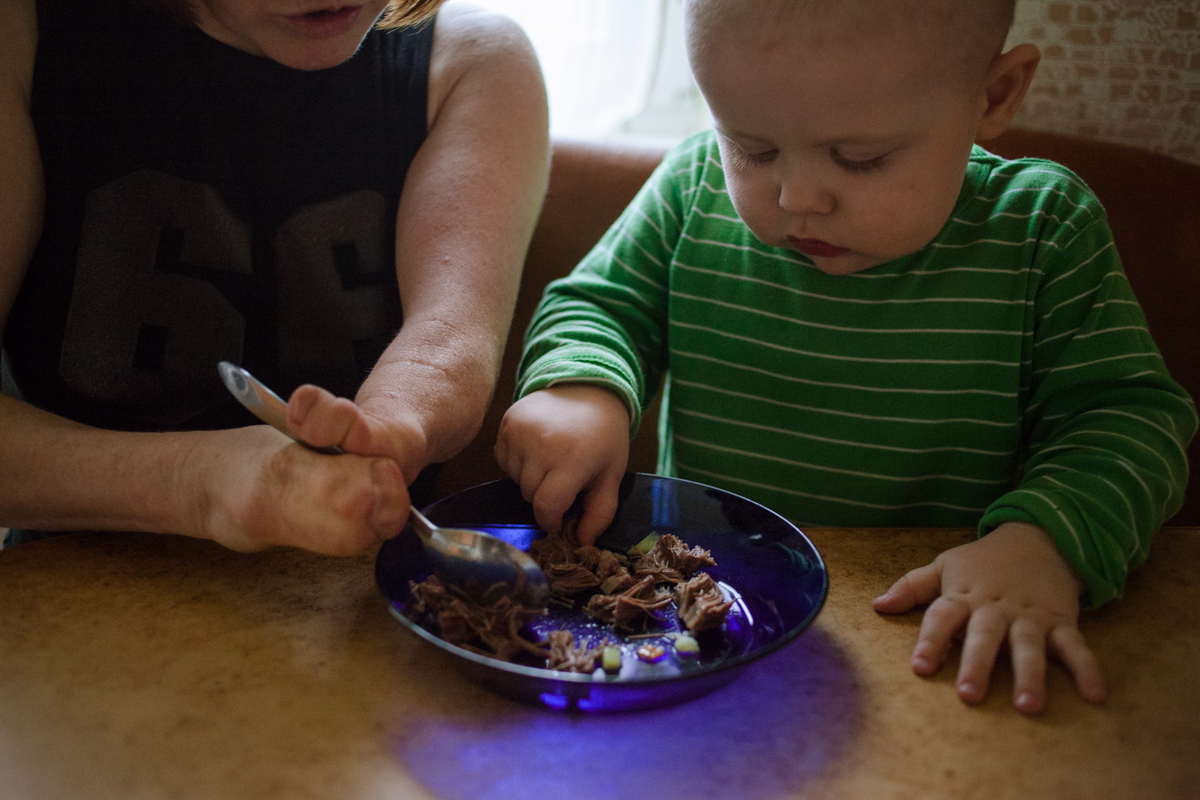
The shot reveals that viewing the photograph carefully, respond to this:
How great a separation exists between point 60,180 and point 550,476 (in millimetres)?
581

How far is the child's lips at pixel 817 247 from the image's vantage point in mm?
937

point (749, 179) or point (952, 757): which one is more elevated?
point (749, 179)

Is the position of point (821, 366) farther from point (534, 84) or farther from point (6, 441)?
point (6, 441)

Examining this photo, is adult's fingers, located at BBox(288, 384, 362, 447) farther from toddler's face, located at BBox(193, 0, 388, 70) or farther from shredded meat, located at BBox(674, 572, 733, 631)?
toddler's face, located at BBox(193, 0, 388, 70)

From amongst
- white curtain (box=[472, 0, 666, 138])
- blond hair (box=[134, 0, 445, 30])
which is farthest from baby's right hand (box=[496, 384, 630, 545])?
white curtain (box=[472, 0, 666, 138])

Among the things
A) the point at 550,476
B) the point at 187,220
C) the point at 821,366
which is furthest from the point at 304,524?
the point at 821,366

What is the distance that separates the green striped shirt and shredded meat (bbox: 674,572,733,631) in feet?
0.94

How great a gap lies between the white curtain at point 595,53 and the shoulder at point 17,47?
4.44 feet

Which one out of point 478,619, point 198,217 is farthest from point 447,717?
point 198,217

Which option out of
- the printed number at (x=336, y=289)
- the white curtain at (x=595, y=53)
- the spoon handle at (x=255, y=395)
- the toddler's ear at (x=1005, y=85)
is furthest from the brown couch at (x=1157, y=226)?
the white curtain at (x=595, y=53)

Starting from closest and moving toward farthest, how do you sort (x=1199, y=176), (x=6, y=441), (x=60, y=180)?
(x=6, y=441)
(x=60, y=180)
(x=1199, y=176)

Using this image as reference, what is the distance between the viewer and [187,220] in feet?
3.13

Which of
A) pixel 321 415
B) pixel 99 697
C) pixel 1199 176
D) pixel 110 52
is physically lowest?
pixel 99 697

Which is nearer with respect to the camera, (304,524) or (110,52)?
(304,524)
